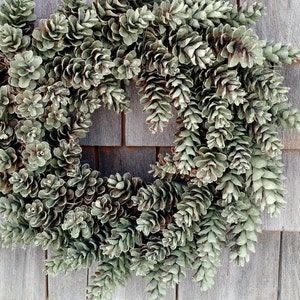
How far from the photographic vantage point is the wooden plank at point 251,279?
964 mm

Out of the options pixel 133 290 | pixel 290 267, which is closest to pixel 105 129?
pixel 133 290

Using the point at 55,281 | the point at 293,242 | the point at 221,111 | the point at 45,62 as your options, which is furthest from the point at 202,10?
the point at 55,281

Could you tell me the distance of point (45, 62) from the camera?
79cm

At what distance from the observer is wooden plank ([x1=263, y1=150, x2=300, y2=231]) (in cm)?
90

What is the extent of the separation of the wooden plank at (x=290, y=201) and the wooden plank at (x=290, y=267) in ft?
Result: 0.18

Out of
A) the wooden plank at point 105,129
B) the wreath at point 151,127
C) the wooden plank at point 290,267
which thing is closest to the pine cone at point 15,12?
the wreath at point 151,127

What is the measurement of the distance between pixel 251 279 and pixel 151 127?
43 cm

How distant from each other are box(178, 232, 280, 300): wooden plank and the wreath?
0.49 feet

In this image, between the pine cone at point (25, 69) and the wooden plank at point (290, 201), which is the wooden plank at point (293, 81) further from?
the pine cone at point (25, 69)

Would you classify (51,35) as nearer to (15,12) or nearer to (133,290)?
(15,12)

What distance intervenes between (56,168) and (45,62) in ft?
0.63

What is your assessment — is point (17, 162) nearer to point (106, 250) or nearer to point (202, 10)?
point (106, 250)

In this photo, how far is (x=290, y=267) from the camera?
3.17 feet

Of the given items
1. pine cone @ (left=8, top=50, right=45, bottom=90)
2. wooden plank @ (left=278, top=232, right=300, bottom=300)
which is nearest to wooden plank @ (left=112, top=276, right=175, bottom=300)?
wooden plank @ (left=278, top=232, right=300, bottom=300)
